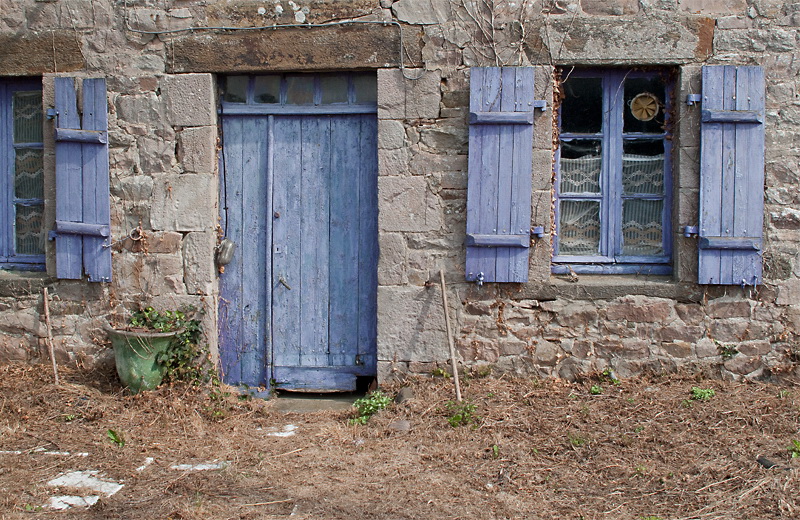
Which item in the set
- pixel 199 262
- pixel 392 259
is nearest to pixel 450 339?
pixel 392 259

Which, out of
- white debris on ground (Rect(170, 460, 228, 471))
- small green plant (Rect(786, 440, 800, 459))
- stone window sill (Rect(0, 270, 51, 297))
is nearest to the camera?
small green plant (Rect(786, 440, 800, 459))

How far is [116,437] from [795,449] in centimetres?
378

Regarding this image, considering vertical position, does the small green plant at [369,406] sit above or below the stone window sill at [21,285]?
below

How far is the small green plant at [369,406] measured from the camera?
189 inches

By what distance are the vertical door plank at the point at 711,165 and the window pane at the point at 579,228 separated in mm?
687

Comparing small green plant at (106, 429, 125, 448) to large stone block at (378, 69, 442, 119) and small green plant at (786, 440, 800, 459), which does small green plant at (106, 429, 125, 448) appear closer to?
large stone block at (378, 69, 442, 119)

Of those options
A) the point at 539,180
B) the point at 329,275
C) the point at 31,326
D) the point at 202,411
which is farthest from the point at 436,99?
the point at 31,326

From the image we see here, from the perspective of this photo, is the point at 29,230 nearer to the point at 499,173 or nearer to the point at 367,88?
the point at 367,88

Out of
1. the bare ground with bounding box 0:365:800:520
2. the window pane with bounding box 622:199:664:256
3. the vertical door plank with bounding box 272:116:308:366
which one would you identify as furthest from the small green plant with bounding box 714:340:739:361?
the vertical door plank with bounding box 272:116:308:366

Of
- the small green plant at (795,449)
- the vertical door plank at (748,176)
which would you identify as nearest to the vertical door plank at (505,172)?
the vertical door plank at (748,176)

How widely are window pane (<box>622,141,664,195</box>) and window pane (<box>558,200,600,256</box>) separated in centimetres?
29

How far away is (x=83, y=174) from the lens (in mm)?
5223

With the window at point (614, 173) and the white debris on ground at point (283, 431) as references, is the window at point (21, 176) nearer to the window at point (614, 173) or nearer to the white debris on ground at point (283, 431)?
the white debris on ground at point (283, 431)

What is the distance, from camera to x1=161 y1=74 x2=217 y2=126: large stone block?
16.9 feet
